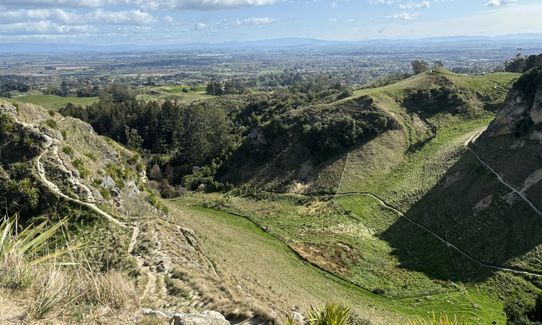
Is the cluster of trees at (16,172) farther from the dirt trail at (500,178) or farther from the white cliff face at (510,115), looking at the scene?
the white cliff face at (510,115)

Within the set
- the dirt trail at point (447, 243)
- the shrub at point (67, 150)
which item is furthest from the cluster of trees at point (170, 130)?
the shrub at point (67, 150)

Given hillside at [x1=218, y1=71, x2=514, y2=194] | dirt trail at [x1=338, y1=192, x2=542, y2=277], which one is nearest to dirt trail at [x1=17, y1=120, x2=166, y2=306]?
dirt trail at [x1=338, y1=192, x2=542, y2=277]

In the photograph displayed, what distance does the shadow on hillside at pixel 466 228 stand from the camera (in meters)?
32.1

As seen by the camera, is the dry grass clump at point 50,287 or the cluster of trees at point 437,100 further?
the cluster of trees at point 437,100

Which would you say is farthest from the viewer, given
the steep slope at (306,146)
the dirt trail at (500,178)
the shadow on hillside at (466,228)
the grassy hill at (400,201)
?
the steep slope at (306,146)

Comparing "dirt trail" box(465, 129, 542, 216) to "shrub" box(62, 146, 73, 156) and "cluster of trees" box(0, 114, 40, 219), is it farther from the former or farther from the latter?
"cluster of trees" box(0, 114, 40, 219)

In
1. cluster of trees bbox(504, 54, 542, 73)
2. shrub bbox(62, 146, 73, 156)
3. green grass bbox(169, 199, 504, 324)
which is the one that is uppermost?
cluster of trees bbox(504, 54, 542, 73)

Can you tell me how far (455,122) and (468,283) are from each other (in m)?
30.6

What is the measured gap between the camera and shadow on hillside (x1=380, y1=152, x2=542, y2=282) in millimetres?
32094

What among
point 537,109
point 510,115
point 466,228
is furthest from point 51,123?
point 537,109

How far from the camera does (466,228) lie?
118 ft

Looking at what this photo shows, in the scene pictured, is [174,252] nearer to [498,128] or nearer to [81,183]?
[81,183]

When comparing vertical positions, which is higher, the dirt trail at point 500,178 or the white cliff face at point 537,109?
the white cliff face at point 537,109

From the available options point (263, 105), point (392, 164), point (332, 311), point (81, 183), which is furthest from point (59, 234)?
point (263, 105)
